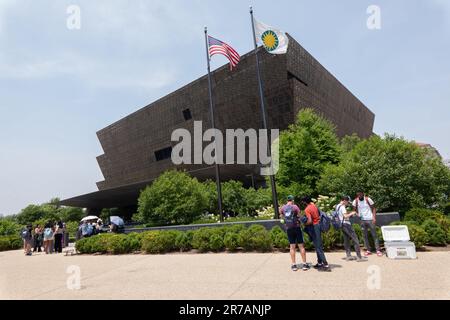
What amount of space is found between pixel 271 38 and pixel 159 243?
11.1 meters

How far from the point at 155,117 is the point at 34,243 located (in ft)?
111

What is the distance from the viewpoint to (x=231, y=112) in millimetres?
37844

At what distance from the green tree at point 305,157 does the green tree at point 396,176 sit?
20.8 feet

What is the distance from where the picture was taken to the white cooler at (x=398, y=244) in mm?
7797

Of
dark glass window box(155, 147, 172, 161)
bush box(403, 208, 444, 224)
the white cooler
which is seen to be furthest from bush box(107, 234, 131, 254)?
dark glass window box(155, 147, 172, 161)

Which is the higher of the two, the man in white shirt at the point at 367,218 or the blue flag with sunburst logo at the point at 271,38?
the blue flag with sunburst logo at the point at 271,38

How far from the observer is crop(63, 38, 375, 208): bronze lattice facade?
32750 millimetres

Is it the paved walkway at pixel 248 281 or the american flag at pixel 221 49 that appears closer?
the paved walkway at pixel 248 281

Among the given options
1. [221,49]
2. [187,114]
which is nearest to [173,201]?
[221,49]

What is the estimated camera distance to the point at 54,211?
75.3 metres

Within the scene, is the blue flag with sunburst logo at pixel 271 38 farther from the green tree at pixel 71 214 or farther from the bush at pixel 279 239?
the green tree at pixel 71 214

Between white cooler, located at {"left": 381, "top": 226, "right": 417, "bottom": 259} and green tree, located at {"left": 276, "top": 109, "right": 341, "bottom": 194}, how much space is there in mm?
13499

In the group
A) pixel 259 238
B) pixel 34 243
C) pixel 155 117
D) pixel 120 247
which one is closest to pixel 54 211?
pixel 155 117

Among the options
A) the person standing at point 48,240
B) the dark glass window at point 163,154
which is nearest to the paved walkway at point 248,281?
the person standing at point 48,240
